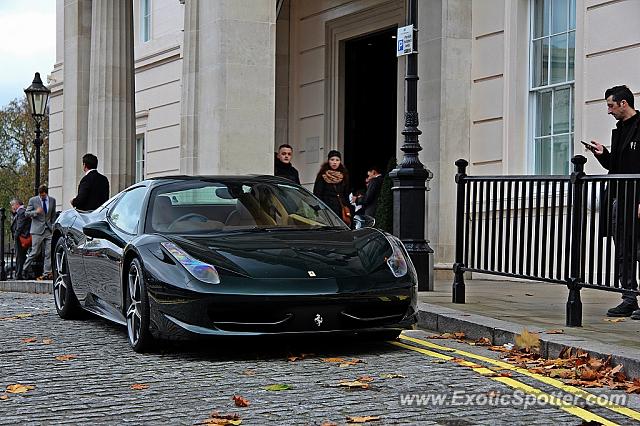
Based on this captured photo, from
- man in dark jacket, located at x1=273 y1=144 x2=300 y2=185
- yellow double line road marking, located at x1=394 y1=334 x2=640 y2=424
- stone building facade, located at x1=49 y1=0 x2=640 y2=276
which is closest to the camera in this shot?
yellow double line road marking, located at x1=394 y1=334 x2=640 y2=424

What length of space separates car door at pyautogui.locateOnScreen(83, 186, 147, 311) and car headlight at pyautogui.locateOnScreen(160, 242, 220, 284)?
1013 mm

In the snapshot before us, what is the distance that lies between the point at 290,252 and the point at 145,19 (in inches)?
793

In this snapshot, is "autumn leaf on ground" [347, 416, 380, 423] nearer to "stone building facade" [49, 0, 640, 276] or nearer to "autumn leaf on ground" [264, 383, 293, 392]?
"autumn leaf on ground" [264, 383, 293, 392]

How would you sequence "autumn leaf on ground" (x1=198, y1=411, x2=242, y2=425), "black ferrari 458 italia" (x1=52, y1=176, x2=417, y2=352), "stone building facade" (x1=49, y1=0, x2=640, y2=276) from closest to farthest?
"autumn leaf on ground" (x1=198, y1=411, x2=242, y2=425) < "black ferrari 458 italia" (x1=52, y1=176, x2=417, y2=352) < "stone building facade" (x1=49, y1=0, x2=640, y2=276)

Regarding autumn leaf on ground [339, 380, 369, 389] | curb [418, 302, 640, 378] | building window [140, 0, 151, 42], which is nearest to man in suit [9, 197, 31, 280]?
building window [140, 0, 151, 42]

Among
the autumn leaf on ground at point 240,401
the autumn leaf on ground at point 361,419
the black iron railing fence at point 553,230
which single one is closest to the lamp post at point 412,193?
the black iron railing fence at point 553,230

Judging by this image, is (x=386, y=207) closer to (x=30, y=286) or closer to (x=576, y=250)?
(x=30, y=286)

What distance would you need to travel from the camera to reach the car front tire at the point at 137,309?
8055 millimetres

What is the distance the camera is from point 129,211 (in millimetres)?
9320

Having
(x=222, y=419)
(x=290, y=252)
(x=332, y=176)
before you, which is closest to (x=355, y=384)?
(x=222, y=419)

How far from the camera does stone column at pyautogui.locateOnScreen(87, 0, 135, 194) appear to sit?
2194 centimetres

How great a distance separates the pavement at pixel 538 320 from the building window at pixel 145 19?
1576 centimetres

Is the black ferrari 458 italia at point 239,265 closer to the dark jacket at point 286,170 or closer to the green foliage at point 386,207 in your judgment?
the dark jacket at point 286,170

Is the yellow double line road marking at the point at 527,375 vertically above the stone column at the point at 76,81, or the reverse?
the stone column at the point at 76,81
